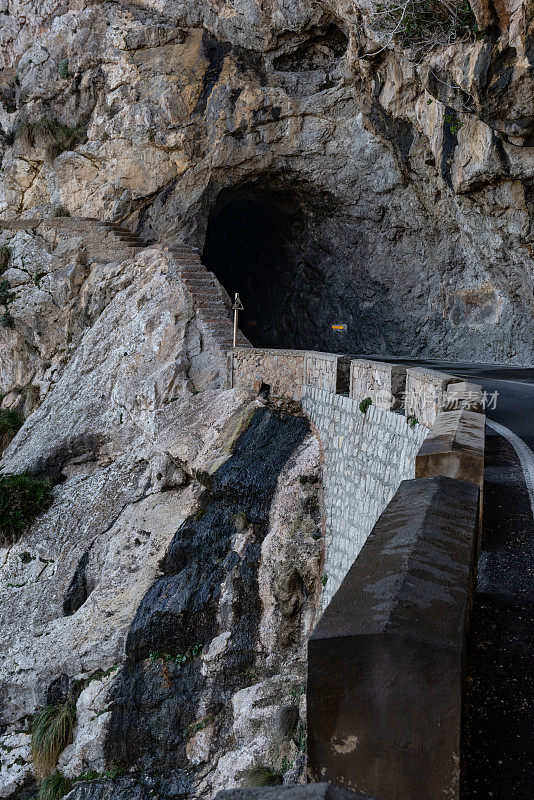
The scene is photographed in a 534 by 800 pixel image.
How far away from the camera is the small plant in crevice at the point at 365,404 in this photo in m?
8.16

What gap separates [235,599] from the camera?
347 inches

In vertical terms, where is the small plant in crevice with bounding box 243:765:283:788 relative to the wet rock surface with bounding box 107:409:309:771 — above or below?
below

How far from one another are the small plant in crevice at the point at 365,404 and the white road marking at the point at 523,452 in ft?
5.06

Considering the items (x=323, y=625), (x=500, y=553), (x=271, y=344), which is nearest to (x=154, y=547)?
(x=500, y=553)

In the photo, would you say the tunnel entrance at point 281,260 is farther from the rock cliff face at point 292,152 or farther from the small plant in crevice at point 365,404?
the small plant in crevice at point 365,404

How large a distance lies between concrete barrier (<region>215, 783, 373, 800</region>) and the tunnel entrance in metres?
18.1

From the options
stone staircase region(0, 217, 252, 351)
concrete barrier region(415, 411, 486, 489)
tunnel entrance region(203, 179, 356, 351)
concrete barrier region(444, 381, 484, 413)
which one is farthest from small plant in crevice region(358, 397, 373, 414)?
tunnel entrance region(203, 179, 356, 351)

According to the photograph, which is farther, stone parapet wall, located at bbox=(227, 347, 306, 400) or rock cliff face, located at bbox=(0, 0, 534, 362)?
rock cliff face, located at bbox=(0, 0, 534, 362)

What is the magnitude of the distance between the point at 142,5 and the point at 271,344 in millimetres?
11305

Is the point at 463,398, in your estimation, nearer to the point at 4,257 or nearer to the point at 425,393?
the point at 425,393

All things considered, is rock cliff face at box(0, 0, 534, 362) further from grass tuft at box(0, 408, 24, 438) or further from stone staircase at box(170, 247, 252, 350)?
grass tuft at box(0, 408, 24, 438)

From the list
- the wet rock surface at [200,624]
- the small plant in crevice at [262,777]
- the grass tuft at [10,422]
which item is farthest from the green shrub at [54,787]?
the grass tuft at [10,422]

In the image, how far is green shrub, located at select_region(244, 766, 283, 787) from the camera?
21.3ft

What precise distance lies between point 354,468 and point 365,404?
0.89m
